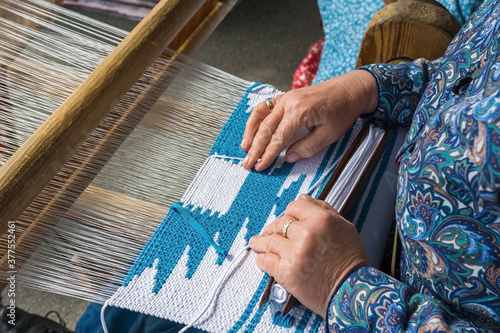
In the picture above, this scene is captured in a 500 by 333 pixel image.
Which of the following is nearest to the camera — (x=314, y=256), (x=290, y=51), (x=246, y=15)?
(x=314, y=256)

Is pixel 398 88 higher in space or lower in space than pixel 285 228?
higher

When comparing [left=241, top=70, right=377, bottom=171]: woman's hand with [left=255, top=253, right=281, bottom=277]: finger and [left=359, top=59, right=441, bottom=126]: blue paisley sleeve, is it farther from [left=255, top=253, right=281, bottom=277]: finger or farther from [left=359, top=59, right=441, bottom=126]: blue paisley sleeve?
[left=255, top=253, right=281, bottom=277]: finger

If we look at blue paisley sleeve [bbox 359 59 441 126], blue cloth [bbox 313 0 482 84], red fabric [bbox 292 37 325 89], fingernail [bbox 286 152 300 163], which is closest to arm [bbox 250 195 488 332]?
fingernail [bbox 286 152 300 163]

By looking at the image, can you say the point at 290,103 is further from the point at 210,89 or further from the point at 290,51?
the point at 290,51

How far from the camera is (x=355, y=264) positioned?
805 mm

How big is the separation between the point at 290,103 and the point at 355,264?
1.13 ft

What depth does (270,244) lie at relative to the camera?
32.6 inches

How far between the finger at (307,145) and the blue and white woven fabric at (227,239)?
0.7 inches

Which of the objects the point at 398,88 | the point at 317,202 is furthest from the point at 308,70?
the point at 317,202

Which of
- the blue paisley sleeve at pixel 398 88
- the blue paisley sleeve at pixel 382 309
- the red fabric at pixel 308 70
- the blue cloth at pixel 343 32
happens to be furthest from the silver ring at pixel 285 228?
the red fabric at pixel 308 70

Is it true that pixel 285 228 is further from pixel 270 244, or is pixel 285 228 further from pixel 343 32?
→ pixel 343 32

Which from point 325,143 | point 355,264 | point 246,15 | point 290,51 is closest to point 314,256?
point 355,264

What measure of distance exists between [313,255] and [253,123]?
32 centimetres

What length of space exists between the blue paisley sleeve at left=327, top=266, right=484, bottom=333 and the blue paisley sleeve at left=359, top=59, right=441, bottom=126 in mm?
383
